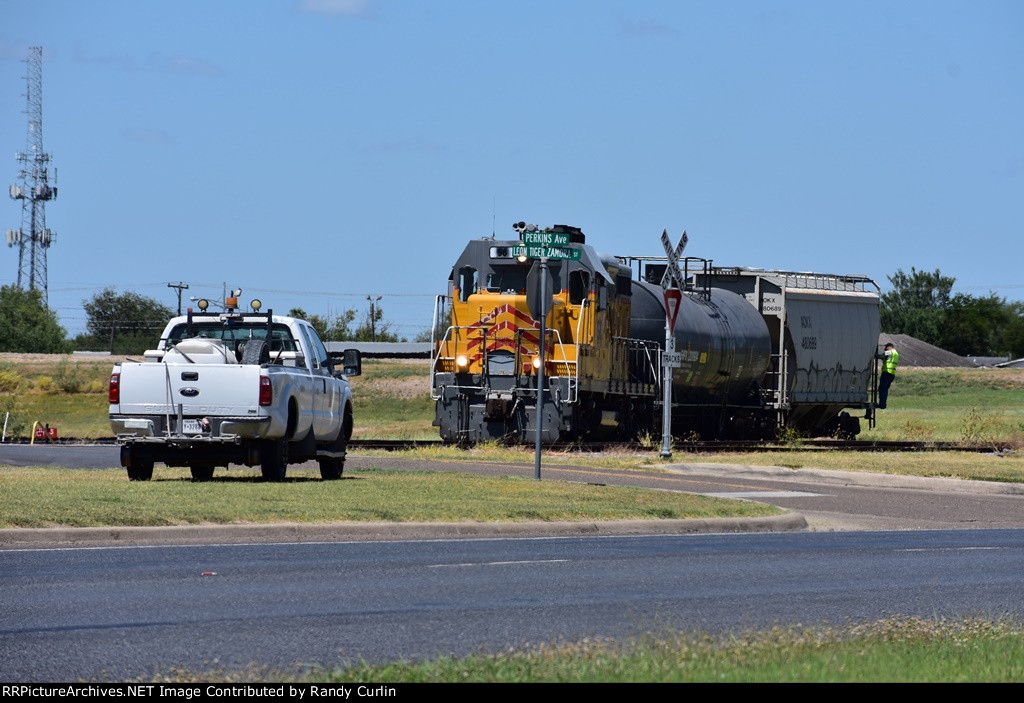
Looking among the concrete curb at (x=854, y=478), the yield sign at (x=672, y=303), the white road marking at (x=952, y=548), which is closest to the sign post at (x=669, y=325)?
the yield sign at (x=672, y=303)

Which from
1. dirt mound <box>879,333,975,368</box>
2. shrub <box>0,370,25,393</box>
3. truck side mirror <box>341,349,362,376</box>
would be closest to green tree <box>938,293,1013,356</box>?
dirt mound <box>879,333,975,368</box>

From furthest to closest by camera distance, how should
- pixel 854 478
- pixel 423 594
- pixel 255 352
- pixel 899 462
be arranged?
pixel 899 462, pixel 854 478, pixel 255 352, pixel 423 594

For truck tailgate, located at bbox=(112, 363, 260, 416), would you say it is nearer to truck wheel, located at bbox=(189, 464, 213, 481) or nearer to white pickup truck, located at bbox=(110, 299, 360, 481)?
white pickup truck, located at bbox=(110, 299, 360, 481)

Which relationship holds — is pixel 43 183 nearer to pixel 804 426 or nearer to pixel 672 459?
pixel 804 426

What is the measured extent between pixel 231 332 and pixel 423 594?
11103mm

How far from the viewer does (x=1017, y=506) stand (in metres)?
21.8

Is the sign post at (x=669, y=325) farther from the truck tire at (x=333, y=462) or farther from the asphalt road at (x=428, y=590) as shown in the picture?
→ the asphalt road at (x=428, y=590)

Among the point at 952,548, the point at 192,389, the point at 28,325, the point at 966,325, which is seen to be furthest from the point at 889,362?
the point at 966,325

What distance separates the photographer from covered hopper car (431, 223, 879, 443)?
2991 centimetres

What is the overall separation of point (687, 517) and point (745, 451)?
14357 millimetres

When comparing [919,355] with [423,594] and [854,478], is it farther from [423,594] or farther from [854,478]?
[423,594]

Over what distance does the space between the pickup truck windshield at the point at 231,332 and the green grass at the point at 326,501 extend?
1.90 metres

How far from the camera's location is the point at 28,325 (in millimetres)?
116750

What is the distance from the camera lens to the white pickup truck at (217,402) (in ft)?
64.5
